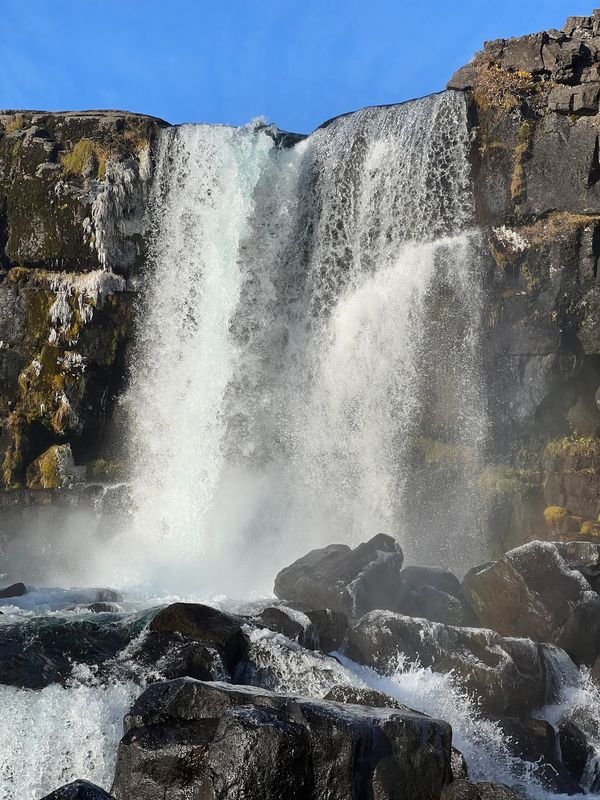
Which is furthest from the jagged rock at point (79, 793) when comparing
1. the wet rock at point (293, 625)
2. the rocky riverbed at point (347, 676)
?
the wet rock at point (293, 625)

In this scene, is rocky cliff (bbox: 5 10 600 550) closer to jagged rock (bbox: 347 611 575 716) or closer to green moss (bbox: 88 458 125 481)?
green moss (bbox: 88 458 125 481)

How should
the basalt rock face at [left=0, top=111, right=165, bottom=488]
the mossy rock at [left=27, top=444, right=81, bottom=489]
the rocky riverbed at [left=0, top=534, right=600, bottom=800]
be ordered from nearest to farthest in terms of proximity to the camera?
the rocky riverbed at [left=0, top=534, right=600, bottom=800], the mossy rock at [left=27, top=444, right=81, bottom=489], the basalt rock face at [left=0, top=111, right=165, bottom=488]

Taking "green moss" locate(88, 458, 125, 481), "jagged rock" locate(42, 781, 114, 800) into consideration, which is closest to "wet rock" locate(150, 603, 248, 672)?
"jagged rock" locate(42, 781, 114, 800)

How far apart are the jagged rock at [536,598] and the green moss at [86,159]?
17851mm

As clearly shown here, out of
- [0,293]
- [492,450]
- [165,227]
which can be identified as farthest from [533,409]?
[0,293]

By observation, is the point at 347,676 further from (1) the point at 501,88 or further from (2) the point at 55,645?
(1) the point at 501,88

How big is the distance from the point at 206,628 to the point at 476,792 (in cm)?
504

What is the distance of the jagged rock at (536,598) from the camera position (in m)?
15.4

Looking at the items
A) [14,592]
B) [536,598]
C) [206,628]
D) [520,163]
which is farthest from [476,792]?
[520,163]

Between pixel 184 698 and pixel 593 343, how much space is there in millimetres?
16935

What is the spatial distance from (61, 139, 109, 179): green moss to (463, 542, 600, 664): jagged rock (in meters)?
17.9

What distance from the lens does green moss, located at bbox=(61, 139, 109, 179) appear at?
88.3ft

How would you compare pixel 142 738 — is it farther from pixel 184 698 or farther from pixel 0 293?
pixel 0 293

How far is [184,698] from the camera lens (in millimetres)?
9203
